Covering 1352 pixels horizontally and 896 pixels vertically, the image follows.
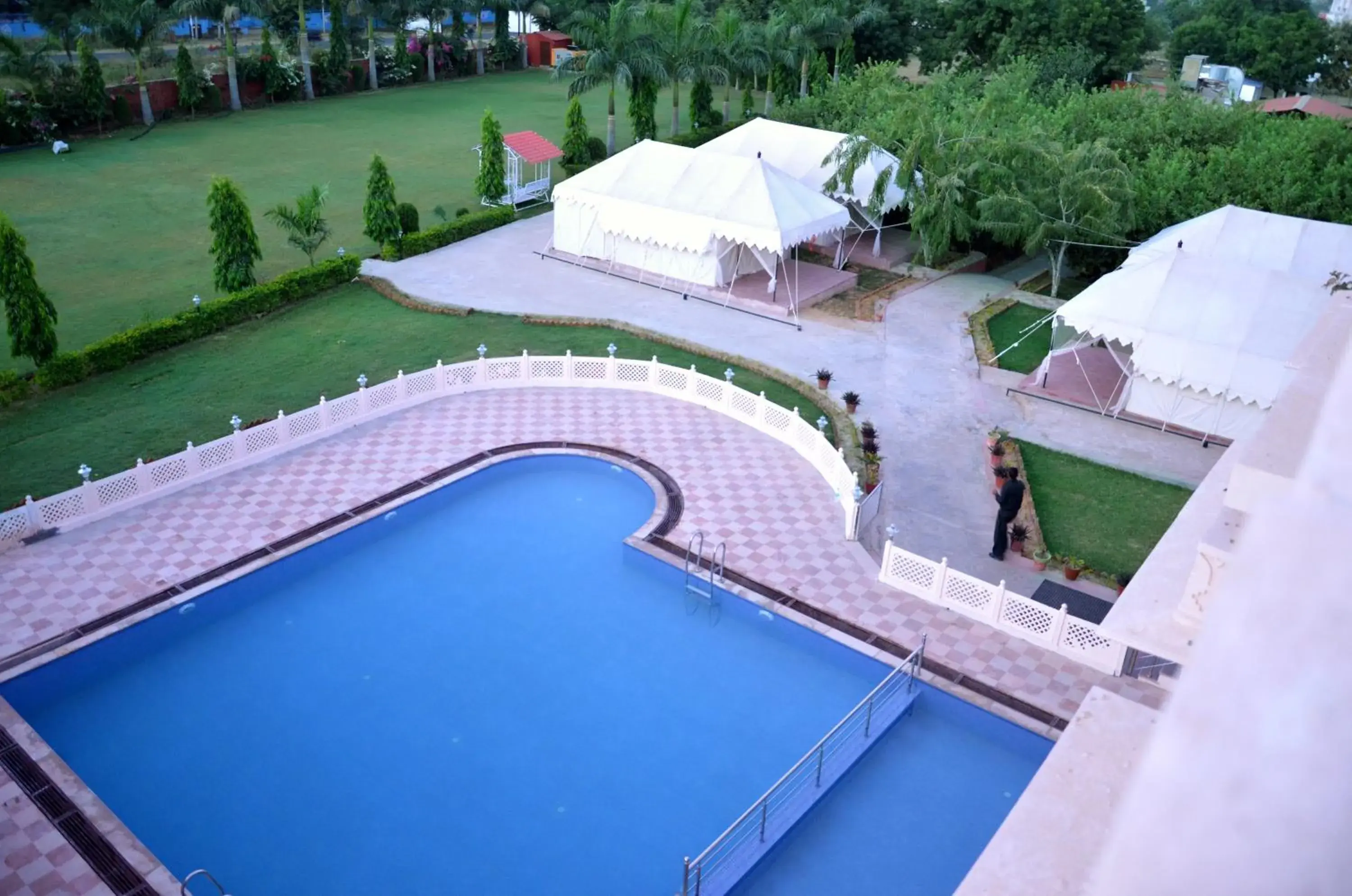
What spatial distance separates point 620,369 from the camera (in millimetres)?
19500

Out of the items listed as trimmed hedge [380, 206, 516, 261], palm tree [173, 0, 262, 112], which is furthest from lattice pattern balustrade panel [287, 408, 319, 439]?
palm tree [173, 0, 262, 112]

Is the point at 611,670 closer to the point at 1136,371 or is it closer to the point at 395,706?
the point at 395,706

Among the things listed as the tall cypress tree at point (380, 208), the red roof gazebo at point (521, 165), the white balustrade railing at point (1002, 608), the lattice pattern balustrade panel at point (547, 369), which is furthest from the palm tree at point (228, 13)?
the white balustrade railing at point (1002, 608)

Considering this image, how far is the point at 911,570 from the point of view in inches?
546

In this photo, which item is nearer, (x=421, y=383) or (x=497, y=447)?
(x=497, y=447)

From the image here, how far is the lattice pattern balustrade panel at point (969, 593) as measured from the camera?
1326 centimetres

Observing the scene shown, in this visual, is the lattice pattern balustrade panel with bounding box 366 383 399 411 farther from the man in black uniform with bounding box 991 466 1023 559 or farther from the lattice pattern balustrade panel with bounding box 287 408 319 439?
→ the man in black uniform with bounding box 991 466 1023 559

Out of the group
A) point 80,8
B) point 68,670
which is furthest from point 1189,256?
point 80,8

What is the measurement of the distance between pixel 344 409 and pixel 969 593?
33.8 feet

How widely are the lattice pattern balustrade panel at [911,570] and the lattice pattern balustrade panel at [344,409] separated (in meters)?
9.12

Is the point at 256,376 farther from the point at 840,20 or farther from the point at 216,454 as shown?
the point at 840,20

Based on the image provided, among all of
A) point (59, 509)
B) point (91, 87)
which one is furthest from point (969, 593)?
point (91, 87)

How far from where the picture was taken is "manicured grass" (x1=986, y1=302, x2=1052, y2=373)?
2189 cm

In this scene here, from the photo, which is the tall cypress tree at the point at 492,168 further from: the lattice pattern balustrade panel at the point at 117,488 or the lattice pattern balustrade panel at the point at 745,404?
the lattice pattern balustrade panel at the point at 117,488
